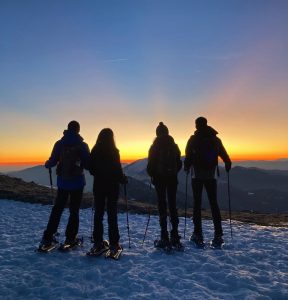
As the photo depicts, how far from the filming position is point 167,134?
10.4m

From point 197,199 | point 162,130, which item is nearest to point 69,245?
point 197,199

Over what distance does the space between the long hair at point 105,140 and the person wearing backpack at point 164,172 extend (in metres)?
1.38

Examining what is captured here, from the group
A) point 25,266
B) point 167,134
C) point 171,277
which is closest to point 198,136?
point 167,134

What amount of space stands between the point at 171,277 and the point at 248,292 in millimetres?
1697

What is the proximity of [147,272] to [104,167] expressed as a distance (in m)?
2.84

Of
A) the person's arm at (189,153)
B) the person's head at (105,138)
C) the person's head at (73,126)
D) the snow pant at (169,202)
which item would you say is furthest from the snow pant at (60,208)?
the person's arm at (189,153)

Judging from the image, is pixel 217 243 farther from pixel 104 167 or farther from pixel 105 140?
pixel 105 140

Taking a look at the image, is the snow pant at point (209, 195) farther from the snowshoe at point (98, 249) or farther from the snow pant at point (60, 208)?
the snow pant at point (60, 208)

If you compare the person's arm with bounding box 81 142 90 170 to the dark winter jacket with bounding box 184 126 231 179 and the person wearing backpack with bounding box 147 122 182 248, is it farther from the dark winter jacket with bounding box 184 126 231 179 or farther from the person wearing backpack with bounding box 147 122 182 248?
the dark winter jacket with bounding box 184 126 231 179

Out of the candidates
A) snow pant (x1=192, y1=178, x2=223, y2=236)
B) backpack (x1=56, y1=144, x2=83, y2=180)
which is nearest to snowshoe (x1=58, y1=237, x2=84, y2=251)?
backpack (x1=56, y1=144, x2=83, y2=180)

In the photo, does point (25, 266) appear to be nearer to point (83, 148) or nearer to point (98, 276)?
point (98, 276)

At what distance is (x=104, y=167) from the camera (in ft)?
31.3

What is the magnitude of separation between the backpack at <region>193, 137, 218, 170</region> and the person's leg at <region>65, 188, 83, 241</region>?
3599mm

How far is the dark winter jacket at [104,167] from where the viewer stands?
955cm
